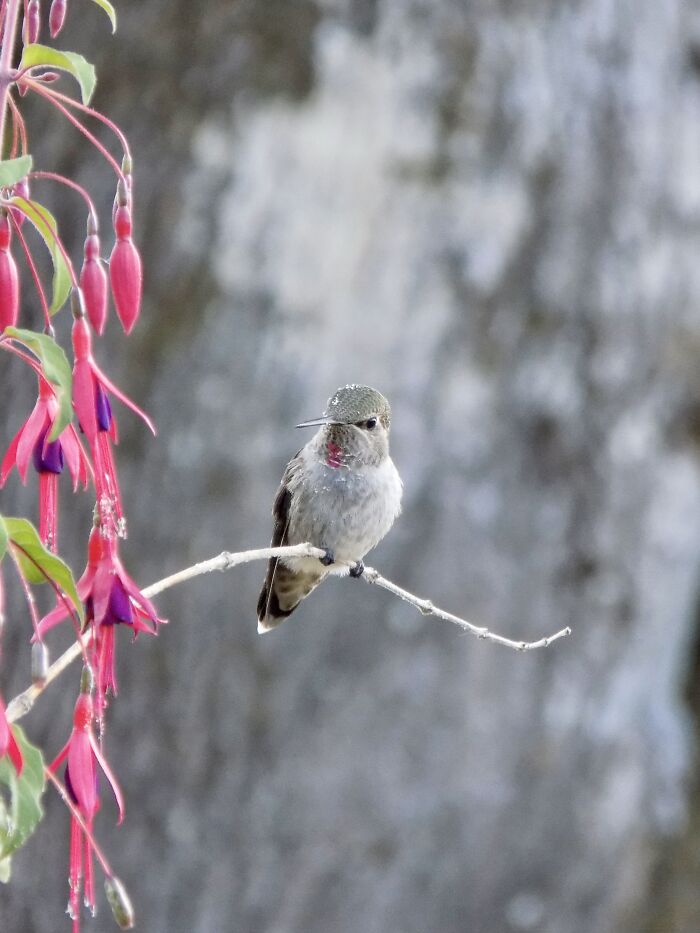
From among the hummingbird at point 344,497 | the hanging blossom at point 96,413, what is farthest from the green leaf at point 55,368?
the hummingbird at point 344,497

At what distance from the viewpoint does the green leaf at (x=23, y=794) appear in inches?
43.6

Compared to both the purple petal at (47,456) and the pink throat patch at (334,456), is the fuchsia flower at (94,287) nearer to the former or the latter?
the purple petal at (47,456)

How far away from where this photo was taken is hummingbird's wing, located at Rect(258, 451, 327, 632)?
10.0 feet

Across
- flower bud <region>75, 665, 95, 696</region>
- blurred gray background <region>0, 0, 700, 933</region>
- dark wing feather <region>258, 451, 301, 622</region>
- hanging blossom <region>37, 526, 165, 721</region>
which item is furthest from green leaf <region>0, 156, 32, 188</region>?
blurred gray background <region>0, 0, 700, 933</region>

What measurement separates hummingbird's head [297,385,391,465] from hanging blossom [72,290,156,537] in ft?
4.37

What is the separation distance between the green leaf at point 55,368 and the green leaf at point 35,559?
142 millimetres

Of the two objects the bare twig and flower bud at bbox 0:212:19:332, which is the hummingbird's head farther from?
flower bud at bbox 0:212:19:332

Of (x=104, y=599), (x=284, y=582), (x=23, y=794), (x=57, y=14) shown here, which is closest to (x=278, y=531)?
(x=284, y=582)

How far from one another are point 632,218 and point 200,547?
6.16 ft

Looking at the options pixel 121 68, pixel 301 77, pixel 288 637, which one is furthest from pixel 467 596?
pixel 121 68

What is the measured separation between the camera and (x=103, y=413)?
1.23 meters

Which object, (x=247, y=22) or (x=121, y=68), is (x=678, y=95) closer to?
(x=247, y=22)

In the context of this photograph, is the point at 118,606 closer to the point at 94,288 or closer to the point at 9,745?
the point at 9,745

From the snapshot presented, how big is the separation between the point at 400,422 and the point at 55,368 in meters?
3.30
